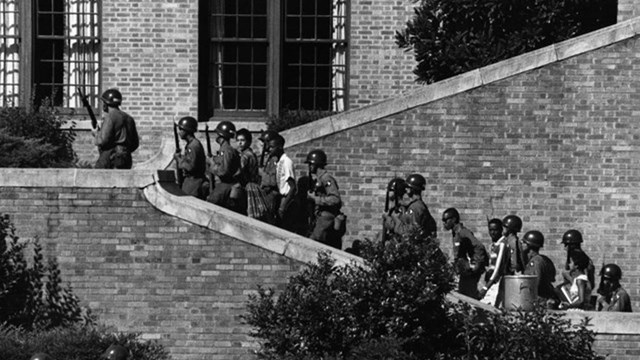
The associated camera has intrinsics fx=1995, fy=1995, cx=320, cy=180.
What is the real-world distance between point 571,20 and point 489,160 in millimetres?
3299

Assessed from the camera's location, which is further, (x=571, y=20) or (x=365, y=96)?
(x=365, y=96)

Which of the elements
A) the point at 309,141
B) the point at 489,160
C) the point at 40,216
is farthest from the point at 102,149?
the point at 489,160

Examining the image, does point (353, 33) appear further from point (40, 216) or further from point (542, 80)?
point (40, 216)

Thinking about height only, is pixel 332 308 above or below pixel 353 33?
below

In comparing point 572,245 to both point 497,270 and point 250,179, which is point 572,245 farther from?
point 250,179

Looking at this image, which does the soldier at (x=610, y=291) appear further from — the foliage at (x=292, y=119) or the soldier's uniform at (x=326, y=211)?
the foliage at (x=292, y=119)

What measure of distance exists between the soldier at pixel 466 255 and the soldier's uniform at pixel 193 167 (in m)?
3.00

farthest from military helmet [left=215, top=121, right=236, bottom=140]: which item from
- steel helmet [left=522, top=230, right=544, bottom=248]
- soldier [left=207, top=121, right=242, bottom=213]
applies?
steel helmet [left=522, top=230, right=544, bottom=248]

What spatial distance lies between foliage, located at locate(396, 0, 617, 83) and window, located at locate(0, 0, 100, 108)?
5203 millimetres

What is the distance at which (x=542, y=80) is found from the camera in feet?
88.2

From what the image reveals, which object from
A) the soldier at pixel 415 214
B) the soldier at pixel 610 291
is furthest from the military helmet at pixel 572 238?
the soldier at pixel 415 214

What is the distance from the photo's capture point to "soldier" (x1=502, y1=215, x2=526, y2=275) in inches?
922

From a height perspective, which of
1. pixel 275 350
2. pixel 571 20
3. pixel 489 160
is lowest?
pixel 275 350

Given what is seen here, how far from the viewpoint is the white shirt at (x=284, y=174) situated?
24.2m
